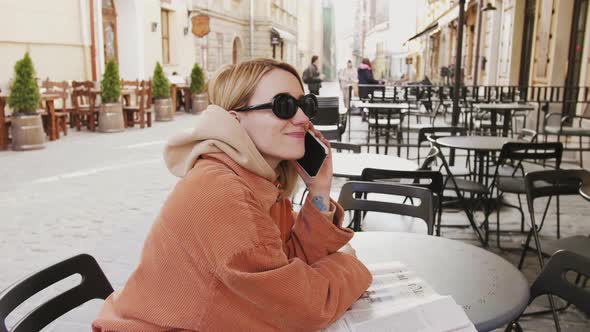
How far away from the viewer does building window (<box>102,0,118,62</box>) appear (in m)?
14.0

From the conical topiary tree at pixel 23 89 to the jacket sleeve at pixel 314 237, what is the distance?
25.7 ft

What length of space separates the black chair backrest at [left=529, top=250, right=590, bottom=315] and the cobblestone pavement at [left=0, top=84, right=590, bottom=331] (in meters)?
1.41

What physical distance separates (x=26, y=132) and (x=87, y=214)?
12.8 feet

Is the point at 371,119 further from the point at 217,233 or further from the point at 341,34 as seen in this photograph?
the point at 341,34

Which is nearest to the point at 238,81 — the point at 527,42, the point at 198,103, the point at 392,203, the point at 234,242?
the point at 234,242

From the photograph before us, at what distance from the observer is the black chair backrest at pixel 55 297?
135 cm

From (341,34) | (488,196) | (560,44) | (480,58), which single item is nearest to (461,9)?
(488,196)

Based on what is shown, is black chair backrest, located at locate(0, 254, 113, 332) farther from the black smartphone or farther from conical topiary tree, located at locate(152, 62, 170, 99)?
conical topiary tree, located at locate(152, 62, 170, 99)

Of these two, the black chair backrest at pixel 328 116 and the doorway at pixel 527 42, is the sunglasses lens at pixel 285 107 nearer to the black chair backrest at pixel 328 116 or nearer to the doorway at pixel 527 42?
the black chair backrest at pixel 328 116

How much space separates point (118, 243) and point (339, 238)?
10.3ft

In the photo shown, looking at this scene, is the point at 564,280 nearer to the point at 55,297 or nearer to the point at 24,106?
the point at 55,297

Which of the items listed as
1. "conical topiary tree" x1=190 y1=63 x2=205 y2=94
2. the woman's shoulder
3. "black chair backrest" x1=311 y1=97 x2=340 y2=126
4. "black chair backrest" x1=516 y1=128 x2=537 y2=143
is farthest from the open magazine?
"conical topiary tree" x1=190 y1=63 x2=205 y2=94

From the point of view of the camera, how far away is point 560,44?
968 cm

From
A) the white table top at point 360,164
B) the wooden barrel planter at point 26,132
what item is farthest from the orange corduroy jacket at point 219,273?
the wooden barrel planter at point 26,132
